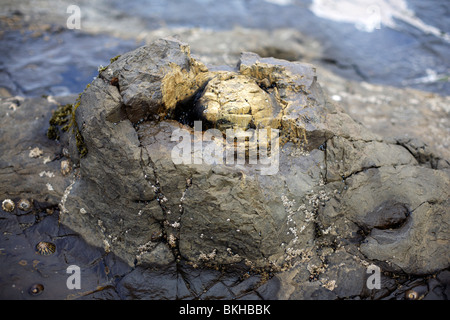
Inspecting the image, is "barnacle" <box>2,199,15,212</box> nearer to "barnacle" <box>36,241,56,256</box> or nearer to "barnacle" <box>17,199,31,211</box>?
"barnacle" <box>17,199,31,211</box>

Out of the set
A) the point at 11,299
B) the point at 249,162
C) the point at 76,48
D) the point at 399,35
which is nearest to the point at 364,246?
the point at 249,162

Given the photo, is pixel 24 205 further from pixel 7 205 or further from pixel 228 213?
pixel 228 213

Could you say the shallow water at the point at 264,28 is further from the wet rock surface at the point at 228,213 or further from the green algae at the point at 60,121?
the wet rock surface at the point at 228,213

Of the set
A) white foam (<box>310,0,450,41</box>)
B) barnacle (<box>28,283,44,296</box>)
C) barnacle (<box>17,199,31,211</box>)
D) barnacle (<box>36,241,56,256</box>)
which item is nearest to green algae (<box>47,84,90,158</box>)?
barnacle (<box>17,199,31,211</box>)

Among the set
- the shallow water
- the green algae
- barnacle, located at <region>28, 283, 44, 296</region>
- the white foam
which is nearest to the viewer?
barnacle, located at <region>28, 283, 44, 296</region>

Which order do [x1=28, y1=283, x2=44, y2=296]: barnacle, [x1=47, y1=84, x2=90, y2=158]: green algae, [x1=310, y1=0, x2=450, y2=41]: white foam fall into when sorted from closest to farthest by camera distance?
1. [x1=28, y1=283, x2=44, y2=296]: barnacle
2. [x1=47, y1=84, x2=90, y2=158]: green algae
3. [x1=310, y1=0, x2=450, y2=41]: white foam

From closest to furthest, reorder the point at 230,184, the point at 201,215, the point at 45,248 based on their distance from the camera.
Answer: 1. the point at 230,184
2. the point at 201,215
3. the point at 45,248

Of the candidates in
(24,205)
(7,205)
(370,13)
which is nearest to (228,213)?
(24,205)

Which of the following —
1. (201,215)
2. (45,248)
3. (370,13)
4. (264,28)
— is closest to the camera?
(201,215)

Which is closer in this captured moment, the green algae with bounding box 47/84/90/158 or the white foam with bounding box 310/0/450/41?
the green algae with bounding box 47/84/90/158

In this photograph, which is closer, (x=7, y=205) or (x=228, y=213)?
(x=228, y=213)
